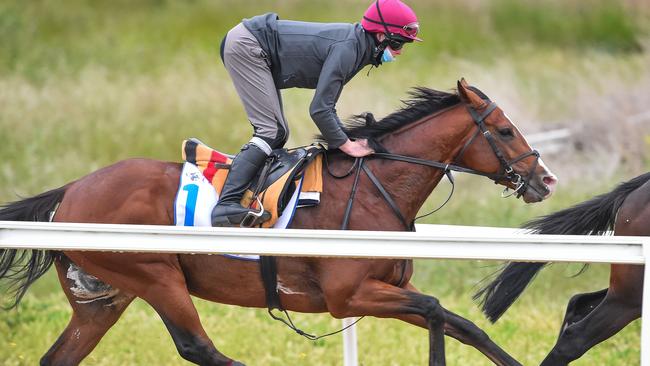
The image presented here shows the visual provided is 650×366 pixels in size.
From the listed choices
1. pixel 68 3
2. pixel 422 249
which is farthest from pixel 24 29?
pixel 422 249

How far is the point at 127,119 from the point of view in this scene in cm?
1556

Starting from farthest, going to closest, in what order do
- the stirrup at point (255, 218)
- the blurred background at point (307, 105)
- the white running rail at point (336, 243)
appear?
the blurred background at point (307, 105) → the stirrup at point (255, 218) → the white running rail at point (336, 243)

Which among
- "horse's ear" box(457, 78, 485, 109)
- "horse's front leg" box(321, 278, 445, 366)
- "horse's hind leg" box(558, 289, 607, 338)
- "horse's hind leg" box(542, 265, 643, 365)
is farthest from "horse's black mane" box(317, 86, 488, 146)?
"horse's hind leg" box(558, 289, 607, 338)

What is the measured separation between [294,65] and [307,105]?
1047 centimetres

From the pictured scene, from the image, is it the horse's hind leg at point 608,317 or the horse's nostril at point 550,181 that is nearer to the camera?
the horse's nostril at point 550,181

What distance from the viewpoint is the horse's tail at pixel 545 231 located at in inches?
252

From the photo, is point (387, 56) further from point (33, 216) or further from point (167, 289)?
point (33, 216)

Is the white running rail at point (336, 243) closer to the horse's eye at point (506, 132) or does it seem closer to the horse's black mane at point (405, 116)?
the horse's eye at point (506, 132)

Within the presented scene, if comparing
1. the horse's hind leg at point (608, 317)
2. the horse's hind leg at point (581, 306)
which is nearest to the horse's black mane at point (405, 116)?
the horse's hind leg at point (608, 317)

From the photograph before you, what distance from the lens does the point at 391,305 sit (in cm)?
552

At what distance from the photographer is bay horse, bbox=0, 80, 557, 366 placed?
569cm

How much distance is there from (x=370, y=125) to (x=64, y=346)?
2.05m

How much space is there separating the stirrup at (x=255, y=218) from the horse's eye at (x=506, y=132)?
1.30 metres

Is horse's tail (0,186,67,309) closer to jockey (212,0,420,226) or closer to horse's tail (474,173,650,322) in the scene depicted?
jockey (212,0,420,226)
